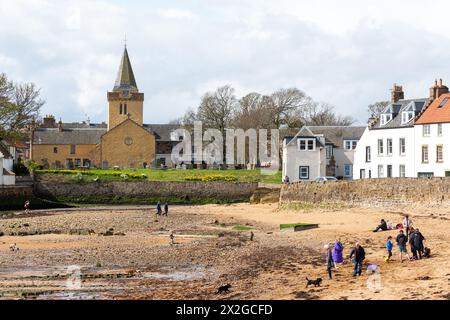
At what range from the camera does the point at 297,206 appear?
54.3 m

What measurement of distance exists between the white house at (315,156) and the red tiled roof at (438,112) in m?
11.6

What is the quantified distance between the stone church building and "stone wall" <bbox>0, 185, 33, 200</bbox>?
66.3 feet

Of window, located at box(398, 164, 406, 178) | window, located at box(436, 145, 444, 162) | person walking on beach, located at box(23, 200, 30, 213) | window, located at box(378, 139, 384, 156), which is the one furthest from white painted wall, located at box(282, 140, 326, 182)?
person walking on beach, located at box(23, 200, 30, 213)

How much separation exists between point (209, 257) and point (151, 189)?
122 feet

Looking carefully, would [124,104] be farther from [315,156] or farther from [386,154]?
[386,154]

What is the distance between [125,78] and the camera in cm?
10062

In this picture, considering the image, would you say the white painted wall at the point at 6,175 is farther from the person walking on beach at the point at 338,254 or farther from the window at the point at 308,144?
the person walking on beach at the point at 338,254

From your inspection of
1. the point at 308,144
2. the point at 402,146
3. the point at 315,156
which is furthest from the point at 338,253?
the point at 308,144

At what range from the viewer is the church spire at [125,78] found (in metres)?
100

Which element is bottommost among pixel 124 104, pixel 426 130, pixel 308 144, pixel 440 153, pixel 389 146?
pixel 440 153

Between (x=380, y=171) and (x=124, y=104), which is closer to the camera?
(x=380, y=171)

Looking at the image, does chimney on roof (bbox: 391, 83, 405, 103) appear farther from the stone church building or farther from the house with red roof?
the stone church building
